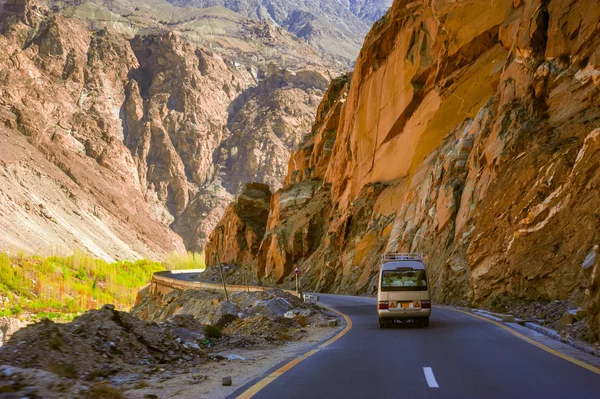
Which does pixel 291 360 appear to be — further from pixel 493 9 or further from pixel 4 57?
pixel 4 57

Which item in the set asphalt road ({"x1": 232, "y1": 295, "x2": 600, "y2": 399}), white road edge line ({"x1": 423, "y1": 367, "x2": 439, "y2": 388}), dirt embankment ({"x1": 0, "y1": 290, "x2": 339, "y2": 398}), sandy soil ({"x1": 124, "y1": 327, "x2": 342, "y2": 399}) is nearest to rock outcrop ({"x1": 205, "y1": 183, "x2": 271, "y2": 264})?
dirt embankment ({"x1": 0, "y1": 290, "x2": 339, "y2": 398})

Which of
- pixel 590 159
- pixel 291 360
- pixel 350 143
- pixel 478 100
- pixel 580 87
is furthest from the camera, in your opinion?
pixel 350 143

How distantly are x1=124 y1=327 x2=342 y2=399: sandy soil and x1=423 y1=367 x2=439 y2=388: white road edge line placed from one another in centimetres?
265

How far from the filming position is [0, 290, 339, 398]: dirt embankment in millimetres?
7238

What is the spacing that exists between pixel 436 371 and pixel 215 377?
11.7 feet

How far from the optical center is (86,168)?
599ft

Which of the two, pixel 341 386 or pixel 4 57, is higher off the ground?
pixel 4 57

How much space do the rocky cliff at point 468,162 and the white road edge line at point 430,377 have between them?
400 cm

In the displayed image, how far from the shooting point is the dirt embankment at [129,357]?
23.7ft

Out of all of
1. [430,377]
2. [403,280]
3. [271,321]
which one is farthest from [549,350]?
[271,321]

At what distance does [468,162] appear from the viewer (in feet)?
108

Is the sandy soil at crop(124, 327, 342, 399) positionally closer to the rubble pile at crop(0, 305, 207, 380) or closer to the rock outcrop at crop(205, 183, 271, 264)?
the rubble pile at crop(0, 305, 207, 380)

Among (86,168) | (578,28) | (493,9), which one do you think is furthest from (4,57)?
(578,28)

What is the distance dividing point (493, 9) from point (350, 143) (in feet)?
74.2
